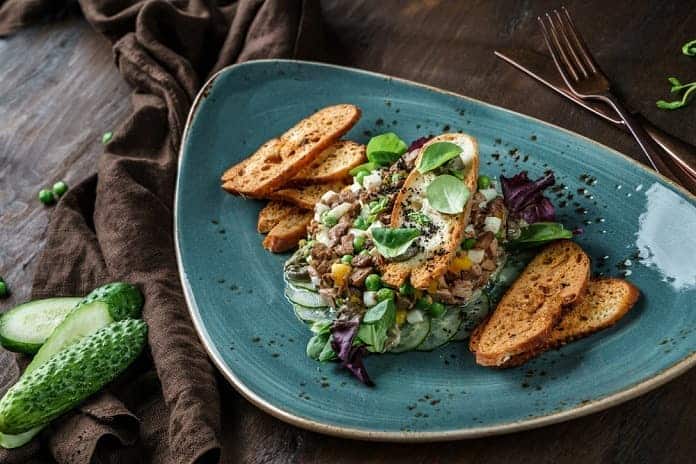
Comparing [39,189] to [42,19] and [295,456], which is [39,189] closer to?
[42,19]

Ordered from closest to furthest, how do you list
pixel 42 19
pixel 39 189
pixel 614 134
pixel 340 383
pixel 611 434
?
pixel 611 434
pixel 340 383
pixel 614 134
pixel 39 189
pixel 42 19

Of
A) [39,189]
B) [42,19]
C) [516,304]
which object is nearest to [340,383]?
[516,304]

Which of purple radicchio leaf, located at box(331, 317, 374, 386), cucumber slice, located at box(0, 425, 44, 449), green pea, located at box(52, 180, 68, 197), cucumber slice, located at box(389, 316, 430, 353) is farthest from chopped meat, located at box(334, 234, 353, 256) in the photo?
green pea, located at box(52, 180, 68, 197)

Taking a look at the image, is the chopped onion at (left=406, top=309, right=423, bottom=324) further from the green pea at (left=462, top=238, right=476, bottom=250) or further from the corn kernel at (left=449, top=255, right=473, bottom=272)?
the green pea at (left=462, top=238, right=476, bottom=250)

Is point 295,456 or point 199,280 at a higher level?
point 199,280

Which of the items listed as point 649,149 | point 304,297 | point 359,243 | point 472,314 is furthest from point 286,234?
point 649,149

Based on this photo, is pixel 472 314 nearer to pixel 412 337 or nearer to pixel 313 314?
pixel 412 337

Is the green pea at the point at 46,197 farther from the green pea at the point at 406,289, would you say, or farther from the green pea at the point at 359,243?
the green pea at the point at 406,289
